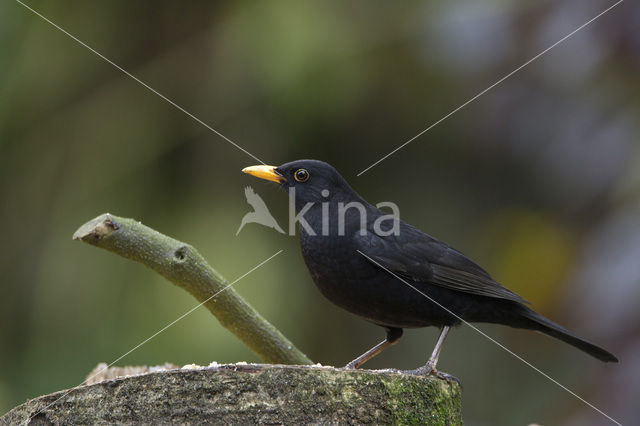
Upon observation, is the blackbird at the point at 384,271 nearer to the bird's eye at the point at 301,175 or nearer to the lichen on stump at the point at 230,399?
the bird's eye at the point at 301,175

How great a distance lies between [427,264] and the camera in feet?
13.3

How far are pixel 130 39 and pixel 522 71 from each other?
374 cm

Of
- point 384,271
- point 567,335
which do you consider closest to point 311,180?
point 384,271

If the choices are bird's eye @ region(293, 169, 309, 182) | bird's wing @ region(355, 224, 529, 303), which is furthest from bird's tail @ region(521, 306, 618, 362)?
bird's eye @ region(293, 169, 309, 182)

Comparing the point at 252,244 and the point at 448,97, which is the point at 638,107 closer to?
the point at 448,97

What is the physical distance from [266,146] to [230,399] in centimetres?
483

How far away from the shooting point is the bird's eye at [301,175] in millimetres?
4367

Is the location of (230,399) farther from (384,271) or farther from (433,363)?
(384,271)

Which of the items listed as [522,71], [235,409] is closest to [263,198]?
[522,71]

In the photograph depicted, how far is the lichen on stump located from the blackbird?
0.91 m

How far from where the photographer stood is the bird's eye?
4.37 metres

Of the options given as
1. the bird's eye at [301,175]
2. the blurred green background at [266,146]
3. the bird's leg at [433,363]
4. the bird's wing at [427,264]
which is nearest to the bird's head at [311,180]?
the bird's eye at [301,175]

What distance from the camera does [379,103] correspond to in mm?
7871

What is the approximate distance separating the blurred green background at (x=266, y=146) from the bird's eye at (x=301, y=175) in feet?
7.79
